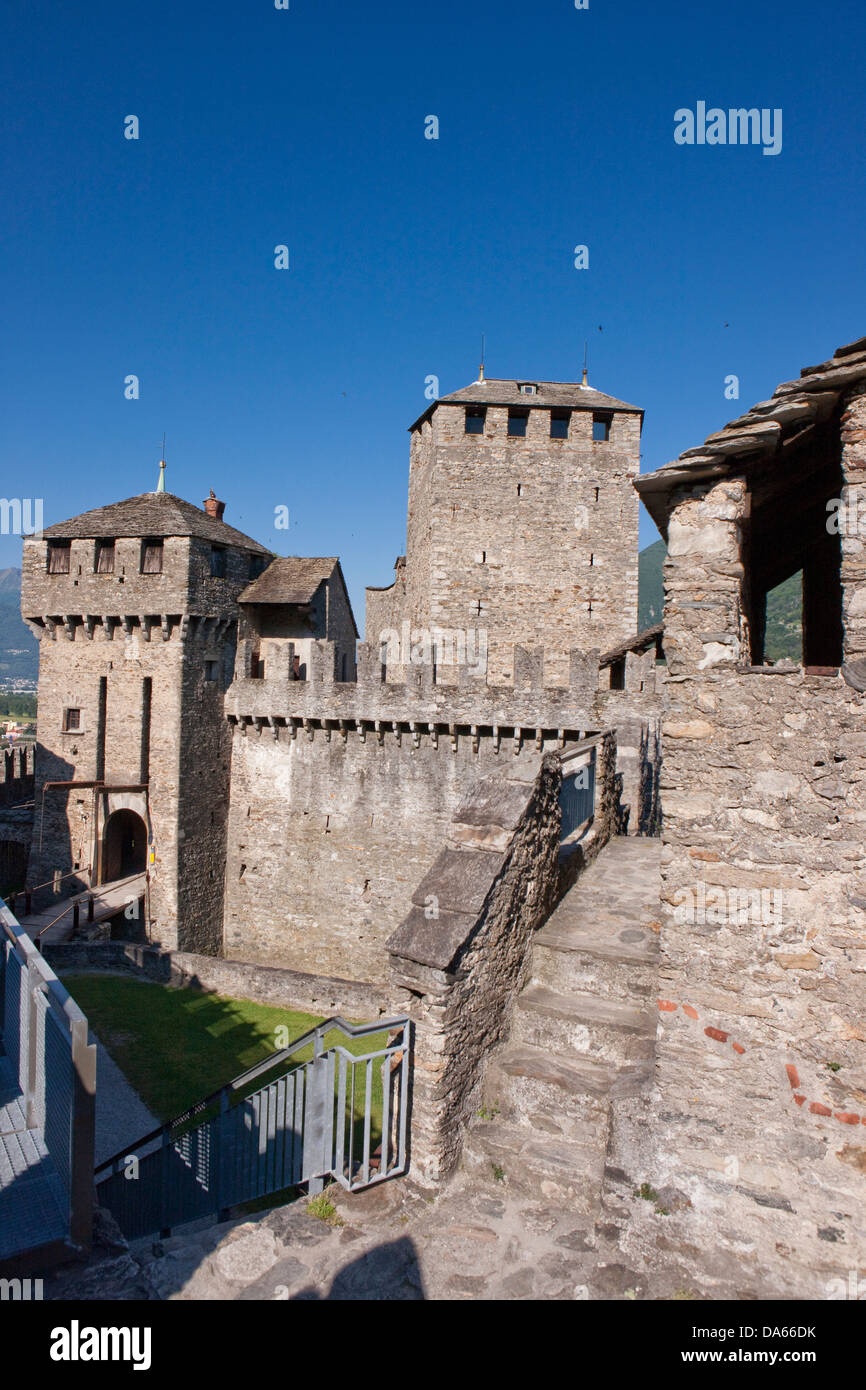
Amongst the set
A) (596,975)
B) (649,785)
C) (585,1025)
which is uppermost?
(649,785)

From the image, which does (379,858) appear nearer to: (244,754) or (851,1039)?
(244,754)

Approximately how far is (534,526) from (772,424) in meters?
19.1

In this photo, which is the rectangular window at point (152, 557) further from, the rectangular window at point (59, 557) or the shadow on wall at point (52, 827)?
the shadow on wall at point (52, 827)

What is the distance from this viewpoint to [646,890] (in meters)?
8.77

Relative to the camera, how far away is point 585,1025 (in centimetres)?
614

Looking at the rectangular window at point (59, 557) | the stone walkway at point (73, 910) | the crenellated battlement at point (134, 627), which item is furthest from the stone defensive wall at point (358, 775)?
the rectangular window at point (59, 557)

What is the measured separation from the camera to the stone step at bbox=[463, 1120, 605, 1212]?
540 centimetres

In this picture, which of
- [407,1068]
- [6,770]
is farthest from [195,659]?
[407,1068]

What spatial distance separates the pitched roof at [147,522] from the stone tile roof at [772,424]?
1705 cm

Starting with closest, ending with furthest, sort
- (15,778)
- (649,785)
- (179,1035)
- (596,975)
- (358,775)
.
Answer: (596,975)
(179,1035)
(649,785)
(358,775)
(15,778)

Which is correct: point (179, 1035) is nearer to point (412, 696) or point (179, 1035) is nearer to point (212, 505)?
point (412, 696)

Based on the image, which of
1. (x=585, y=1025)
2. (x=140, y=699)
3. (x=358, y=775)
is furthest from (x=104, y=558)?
(x=585, y=1025)

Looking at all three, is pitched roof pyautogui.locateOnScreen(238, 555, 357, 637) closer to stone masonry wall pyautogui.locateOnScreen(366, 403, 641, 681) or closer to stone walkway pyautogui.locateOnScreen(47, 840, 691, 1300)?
stone masonry wall pyautogui.locateOnScreen(366, 403, 641, 681)

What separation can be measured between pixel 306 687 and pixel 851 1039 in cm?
1660
